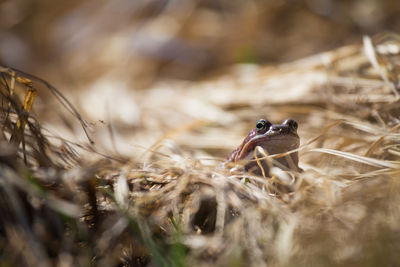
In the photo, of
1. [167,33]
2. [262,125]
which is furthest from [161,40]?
[262,125]

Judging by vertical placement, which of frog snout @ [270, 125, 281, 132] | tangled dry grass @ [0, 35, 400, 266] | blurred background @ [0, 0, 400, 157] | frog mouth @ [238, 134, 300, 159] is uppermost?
blurred background @ [0, 0, 400, 157]

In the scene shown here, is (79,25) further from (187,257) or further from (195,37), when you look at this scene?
(187,257)

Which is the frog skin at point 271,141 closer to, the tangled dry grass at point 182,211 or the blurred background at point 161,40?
the tangled dry grass at point 182,211

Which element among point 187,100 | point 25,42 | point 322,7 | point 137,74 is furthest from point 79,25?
point 322,7

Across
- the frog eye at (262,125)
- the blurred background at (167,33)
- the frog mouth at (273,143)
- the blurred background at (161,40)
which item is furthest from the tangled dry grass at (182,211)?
A: the blurred background at (167,33)

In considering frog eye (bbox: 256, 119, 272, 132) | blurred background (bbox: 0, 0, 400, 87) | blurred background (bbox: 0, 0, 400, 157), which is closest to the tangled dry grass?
frog eye (bbox: 256, 119, 272, 132)

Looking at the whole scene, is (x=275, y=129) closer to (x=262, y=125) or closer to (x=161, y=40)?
(x=262, y=125)

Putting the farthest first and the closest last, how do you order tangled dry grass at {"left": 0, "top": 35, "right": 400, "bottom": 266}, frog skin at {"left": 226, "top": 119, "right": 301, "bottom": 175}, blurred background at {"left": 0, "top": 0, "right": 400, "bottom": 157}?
blurred background at {"left": 0, "top": 0, "right": 400, "bottom": 157}, frog skin at {"left": 226, "top": 119, "right": 301, "bottom": 175}, tangled dry grass at {"left": 0, "top": 35, "right": 400, "bottom": 266}

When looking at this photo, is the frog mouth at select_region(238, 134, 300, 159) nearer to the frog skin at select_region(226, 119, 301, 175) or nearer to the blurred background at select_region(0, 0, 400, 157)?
the frog skin at select_region(226, 119, 301, 175)

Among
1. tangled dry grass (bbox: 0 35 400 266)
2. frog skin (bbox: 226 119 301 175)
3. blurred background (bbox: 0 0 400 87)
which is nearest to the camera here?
tangled dry grass (bbox: 0 35 400 266)
